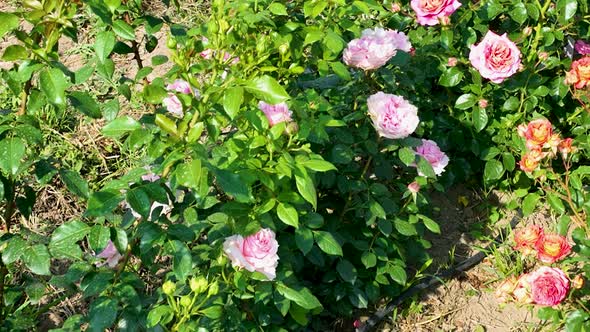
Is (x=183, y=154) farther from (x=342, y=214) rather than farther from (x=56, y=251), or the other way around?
(x=342, y=214)

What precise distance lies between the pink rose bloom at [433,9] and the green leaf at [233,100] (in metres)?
1.45

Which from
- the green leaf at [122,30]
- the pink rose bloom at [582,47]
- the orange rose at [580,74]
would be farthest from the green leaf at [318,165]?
the pink rose bloom at [582,47]

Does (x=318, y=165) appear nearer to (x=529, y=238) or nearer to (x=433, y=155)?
(x=433, y=155)

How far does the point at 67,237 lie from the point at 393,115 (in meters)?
1.03

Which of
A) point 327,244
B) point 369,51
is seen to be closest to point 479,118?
point 369,51

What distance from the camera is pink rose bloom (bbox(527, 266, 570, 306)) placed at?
2445 mm

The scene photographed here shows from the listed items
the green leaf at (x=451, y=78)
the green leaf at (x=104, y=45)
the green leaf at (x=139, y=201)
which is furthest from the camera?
the green leaf at (x=451, y=78)

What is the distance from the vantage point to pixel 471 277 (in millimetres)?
3072

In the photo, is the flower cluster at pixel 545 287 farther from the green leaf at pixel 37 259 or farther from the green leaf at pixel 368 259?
the green leaf at pixel 37 259

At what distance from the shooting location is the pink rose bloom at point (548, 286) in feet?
8.02

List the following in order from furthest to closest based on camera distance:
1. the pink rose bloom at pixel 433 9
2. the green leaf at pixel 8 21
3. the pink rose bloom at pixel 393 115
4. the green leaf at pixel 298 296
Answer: the pink rose bloom at pixel 433 9 → the pink rose bloom at pixel 393 115 → the green leaf at pixel 298 296 → the green leaf at pixel 8 21

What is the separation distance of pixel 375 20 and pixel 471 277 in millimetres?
1064

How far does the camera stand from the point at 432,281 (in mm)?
2959

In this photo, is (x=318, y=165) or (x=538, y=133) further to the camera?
(x=538, y=133)
